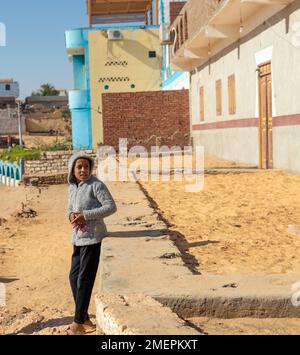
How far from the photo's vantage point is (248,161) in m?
15.0

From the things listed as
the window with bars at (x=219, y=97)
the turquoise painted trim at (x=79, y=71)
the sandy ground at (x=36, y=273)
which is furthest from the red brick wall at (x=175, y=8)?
the sandy ground at (x=36, y=273)

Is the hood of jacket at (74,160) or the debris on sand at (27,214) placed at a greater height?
the hood of jacket at (74,160)

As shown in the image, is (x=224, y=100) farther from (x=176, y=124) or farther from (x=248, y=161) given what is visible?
(x=176, y=124)

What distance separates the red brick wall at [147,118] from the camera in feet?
79.0

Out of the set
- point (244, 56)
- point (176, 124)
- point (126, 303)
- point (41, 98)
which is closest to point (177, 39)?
point (176, 124)

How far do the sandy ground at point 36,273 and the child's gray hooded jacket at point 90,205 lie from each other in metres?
0.82

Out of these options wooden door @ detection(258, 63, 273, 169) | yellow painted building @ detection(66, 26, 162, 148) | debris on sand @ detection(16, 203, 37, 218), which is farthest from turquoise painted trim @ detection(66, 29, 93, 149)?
wooden door @ detection(258, 63, 273, 169)

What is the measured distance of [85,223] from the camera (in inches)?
182

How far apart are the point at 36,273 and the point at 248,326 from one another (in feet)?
13.7

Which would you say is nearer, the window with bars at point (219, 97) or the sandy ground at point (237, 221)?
the sandy ground at point (237, 221)

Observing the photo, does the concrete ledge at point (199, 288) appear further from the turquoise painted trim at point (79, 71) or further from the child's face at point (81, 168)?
the turquoise painted trim at point (79, 71)

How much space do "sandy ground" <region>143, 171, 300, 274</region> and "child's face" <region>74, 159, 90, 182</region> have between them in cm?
139

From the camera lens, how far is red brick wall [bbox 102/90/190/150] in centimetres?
2409
